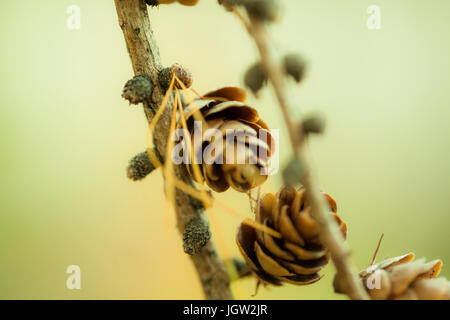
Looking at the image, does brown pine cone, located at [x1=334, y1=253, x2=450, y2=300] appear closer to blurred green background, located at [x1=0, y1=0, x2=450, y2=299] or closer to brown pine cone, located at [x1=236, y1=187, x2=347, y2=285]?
brown pine cone, located at [x1=236, y1=187, x2=347, y2=285]

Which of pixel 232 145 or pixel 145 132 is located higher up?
pixel 145 132

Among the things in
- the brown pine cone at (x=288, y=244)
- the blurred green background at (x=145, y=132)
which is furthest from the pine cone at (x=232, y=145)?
the blurred green background at (x=145, y=132)

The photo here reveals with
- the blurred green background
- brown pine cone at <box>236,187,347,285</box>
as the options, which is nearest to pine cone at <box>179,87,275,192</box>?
brown pine cone at <box>236,187,347,285</box>

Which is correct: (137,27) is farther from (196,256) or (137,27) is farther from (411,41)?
(411,41)

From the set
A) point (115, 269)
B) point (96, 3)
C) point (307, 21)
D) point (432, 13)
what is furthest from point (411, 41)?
point (115, 269)

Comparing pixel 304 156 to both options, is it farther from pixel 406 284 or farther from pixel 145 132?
pixel 145 132

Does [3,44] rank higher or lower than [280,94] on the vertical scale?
higher

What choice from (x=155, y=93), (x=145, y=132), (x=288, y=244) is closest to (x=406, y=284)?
(x=288, y=244)
